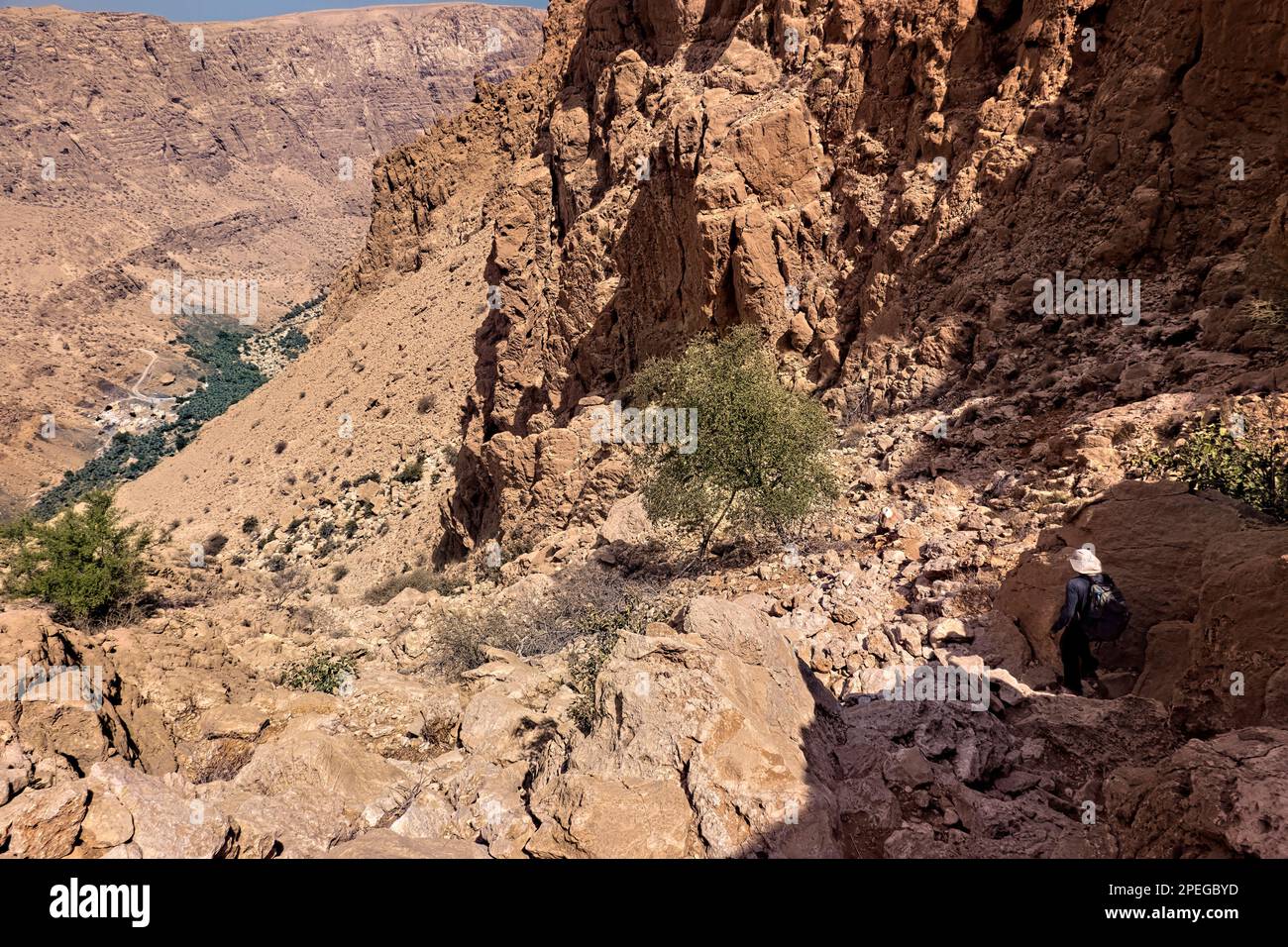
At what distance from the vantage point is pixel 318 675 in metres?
8.30

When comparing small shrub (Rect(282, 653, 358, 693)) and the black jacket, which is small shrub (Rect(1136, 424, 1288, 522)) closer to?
the black jacket

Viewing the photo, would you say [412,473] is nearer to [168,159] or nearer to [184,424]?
[184,424]

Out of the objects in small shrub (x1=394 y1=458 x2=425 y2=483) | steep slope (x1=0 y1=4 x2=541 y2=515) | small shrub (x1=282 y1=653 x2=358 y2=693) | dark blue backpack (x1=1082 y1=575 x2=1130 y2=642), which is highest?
steep slope (x1=0 y1=4 x2=541 y2=515)

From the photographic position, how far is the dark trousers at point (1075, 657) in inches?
233

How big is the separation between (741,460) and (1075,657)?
641 cm

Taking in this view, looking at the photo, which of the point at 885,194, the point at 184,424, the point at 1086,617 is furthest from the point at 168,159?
the point at 1086,617

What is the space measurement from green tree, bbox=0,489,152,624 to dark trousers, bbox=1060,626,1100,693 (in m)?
11.3

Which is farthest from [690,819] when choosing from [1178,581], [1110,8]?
[1110,8]

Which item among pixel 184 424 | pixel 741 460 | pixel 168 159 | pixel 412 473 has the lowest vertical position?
pixel 412 473

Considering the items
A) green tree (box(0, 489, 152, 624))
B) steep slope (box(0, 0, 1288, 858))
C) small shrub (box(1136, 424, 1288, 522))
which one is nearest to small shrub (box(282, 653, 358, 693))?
steep slope (box(0, 0, 1288, 858))

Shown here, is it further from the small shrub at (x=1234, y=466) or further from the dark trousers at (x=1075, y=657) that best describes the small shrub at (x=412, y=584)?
the small shrub at (x=1234, y=466)

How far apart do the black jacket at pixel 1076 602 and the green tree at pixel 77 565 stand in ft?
37.1

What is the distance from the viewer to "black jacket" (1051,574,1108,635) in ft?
19.3

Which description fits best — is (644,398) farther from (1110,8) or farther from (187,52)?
(187,52)
